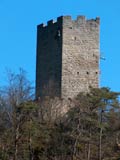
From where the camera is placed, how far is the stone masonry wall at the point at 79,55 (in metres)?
69.4

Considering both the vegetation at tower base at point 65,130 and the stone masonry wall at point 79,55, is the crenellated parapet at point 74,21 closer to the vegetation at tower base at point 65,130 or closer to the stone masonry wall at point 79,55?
the stone masonry wall at point 79,55

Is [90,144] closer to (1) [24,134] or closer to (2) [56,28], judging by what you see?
(1) [24,134]

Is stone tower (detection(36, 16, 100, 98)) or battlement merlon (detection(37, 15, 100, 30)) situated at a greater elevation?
battlement merlon (detection(37, 15, 100, 30))

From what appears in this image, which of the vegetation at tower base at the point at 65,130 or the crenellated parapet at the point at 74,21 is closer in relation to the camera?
the vegetation at tower base at the point at 65,130

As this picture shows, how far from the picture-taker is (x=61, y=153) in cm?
5578

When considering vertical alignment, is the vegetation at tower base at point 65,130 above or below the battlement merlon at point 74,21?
below

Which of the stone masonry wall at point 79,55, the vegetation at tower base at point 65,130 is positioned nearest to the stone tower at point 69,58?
the stone masonry wall at point 79,55

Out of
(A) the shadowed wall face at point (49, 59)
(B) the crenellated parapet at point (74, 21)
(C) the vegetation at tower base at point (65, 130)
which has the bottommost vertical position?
(C) the vegetation at tower base at point (65, 130)

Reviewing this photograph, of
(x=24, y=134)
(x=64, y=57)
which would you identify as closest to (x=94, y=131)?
(x=24, y=134)

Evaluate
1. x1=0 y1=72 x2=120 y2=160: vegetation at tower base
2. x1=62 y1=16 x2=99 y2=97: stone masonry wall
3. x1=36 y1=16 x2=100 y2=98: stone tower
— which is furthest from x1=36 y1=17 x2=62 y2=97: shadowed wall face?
x1=0 y1=72 x2=120 y2=160: vegetation at tower base

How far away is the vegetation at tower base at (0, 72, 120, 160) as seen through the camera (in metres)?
54.0

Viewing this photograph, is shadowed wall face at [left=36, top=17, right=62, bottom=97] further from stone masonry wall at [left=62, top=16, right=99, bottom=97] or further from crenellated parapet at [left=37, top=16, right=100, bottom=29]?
stone masonry wall at [left=62, top=16, right=99, bottom=97]

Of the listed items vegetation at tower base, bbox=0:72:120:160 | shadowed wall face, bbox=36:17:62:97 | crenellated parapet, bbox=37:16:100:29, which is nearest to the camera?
vegetation at tower base, bbox=0:72:120:160

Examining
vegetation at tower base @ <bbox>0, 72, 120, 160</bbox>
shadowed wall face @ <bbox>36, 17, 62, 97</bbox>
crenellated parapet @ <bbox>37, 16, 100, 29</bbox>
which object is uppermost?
crenellated parapet @ <bbox>37, 16, 100, 29</bbox>
